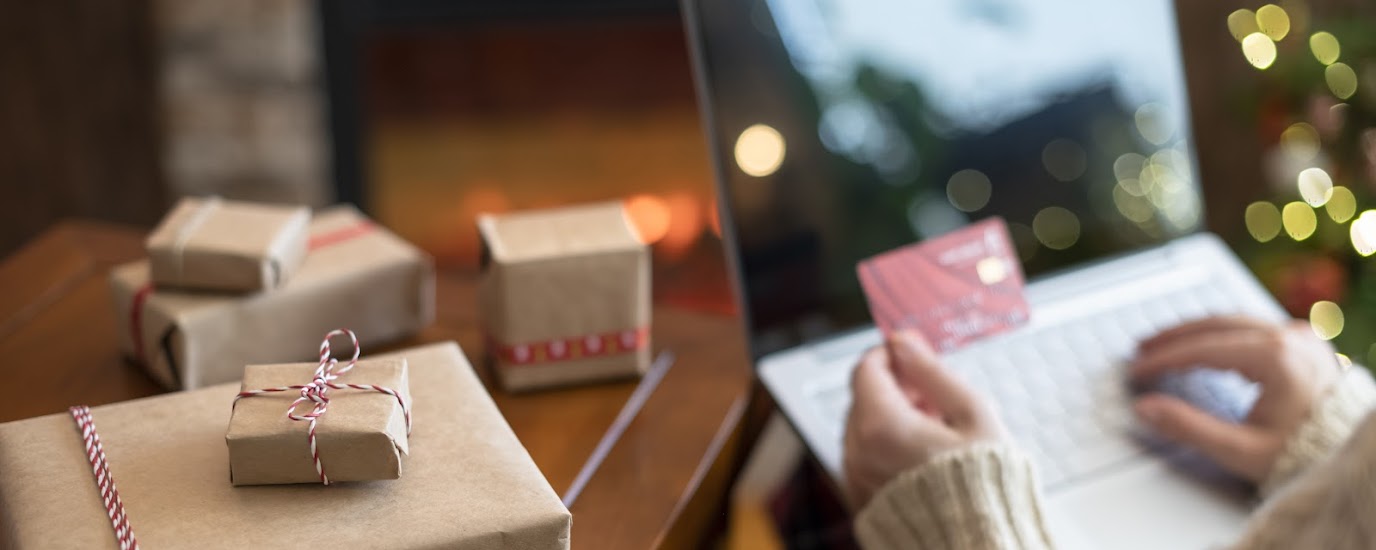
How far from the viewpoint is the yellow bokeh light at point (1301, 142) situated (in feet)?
4.76

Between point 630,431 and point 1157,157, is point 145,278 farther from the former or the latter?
point 1157,157

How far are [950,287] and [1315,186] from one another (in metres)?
0.82

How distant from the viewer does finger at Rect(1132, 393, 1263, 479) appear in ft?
2.69

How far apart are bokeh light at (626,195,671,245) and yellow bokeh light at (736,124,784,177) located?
1317 millimetres

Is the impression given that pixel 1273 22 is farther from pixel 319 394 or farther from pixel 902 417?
pixel 319 394

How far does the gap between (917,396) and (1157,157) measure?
1.25 feet

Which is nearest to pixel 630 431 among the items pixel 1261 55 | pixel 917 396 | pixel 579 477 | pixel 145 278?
pixel 579 477

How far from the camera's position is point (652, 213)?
7.11 feet

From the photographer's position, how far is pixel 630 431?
795 millimetres

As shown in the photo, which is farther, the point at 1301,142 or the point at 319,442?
the point at 1301,142

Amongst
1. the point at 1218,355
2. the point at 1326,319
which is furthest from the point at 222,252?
the point at 1326,319

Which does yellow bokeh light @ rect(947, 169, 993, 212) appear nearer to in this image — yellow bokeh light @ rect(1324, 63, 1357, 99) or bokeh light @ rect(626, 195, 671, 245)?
yellow bokeh light @ rect(1324, 63, 1357, 99)

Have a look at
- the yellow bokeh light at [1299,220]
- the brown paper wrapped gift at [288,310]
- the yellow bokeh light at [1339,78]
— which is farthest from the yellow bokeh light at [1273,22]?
the brown paper wrapped gift at [288,310]

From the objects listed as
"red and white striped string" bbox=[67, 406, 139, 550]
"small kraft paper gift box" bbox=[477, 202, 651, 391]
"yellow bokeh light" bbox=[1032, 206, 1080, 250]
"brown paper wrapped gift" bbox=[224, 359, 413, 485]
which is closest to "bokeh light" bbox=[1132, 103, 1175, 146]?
"yellow bokeh light" bbox=[1032, 206, 1080, 250]
